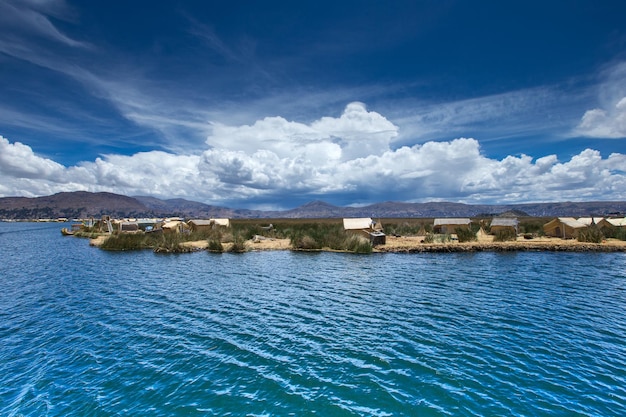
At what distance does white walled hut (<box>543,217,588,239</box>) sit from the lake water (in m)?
24.7

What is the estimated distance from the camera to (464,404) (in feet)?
23.9

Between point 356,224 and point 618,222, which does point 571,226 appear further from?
point 356,224

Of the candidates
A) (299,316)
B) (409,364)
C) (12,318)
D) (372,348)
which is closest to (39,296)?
(12,318)

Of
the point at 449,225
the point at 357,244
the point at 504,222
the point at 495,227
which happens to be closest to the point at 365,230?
the point at 357,244

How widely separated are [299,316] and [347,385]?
553 cm

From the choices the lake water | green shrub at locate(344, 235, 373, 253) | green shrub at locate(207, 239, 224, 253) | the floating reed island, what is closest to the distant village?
the floating reed island

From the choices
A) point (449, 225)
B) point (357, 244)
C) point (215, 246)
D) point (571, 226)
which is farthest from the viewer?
point (449, 225)

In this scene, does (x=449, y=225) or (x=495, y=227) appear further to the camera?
(x=449, y=225)

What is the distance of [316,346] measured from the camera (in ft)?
34.3

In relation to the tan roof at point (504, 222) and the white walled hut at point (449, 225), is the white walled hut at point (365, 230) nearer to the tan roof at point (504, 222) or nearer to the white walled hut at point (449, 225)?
the white walled hut at point (449, 225)

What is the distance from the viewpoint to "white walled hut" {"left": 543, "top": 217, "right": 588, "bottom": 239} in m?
41.2

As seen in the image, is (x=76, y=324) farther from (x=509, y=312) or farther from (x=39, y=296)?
(x=509, y=312)

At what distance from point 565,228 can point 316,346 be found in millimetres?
44603

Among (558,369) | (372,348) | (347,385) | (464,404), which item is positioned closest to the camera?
(464,404)
